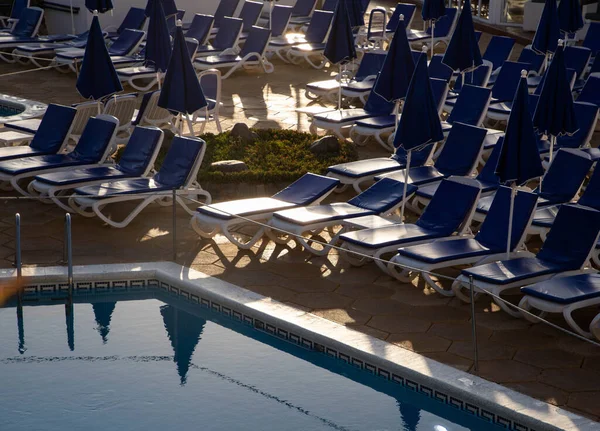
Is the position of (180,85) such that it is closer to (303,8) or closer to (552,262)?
(552,262)

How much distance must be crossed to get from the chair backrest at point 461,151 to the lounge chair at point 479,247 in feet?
5.88

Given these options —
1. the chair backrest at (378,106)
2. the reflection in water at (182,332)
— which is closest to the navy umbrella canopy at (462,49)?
the chair backrest at (378,106)

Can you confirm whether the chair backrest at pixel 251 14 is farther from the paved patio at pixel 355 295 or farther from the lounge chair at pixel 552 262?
the lounge chair at pixel 552 262

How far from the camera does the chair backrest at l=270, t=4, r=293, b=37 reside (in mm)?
20297

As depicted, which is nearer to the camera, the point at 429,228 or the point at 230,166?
the point at 429,228

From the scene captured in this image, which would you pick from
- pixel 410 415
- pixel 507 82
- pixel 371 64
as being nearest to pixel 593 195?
pixel 410 415

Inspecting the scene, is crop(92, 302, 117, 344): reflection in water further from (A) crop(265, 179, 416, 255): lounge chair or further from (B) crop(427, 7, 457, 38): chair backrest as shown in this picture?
(B) crop(427, 7, 457, 38): chair backrest

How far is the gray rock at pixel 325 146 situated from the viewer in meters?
13.3

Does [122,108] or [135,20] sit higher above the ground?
[122,108]

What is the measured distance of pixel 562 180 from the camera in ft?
35.6

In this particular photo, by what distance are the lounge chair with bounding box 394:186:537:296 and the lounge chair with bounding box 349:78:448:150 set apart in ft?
13.0

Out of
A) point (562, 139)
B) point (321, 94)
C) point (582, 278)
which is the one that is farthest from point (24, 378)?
point (321, 94)

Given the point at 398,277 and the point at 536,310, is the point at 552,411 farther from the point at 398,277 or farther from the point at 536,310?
the point at 398,277

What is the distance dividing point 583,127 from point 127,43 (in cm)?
909
